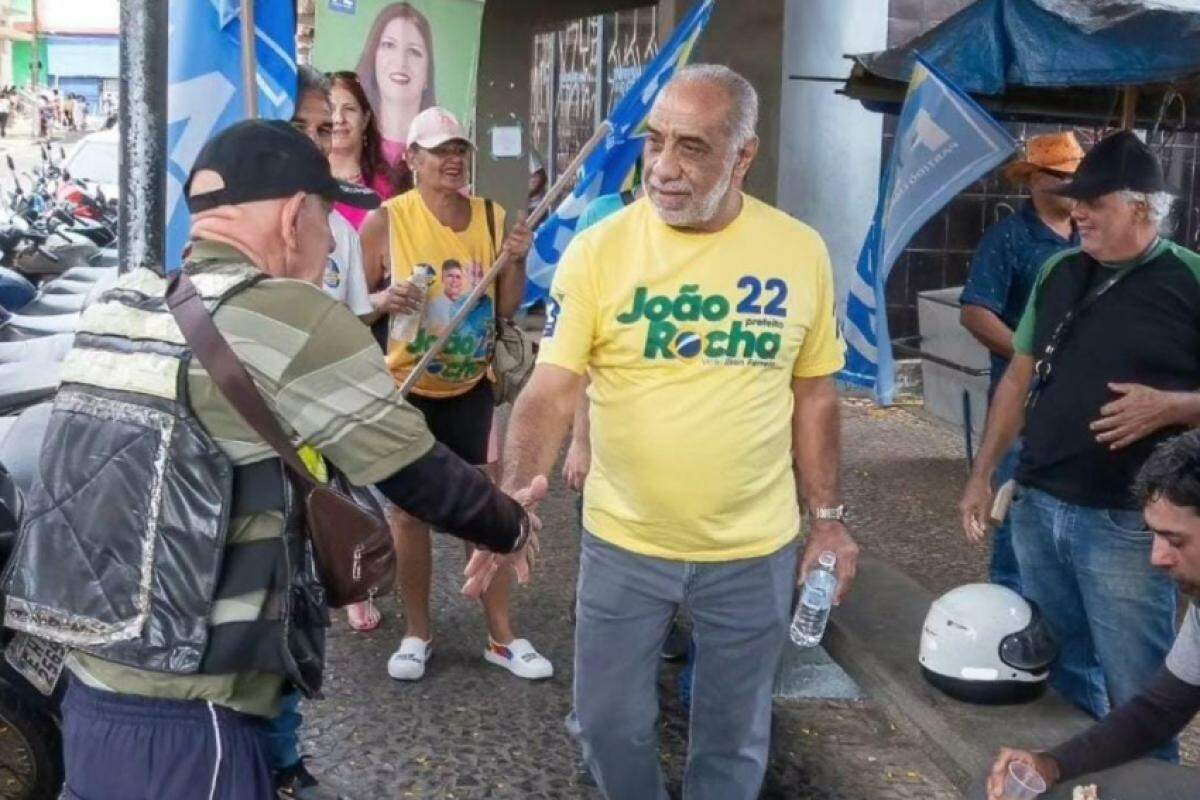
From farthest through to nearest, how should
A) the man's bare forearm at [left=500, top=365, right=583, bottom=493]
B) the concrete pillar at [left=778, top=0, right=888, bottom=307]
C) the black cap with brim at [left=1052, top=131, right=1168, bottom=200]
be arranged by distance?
the concrete pillar at [left=778, top=0, right=888, bottom=307] < the black cap with brim at [left=1052, top=131, right=1168, bottom=200] < the man's bare forearm at [left=500, top=365, right=583, bottom=493]

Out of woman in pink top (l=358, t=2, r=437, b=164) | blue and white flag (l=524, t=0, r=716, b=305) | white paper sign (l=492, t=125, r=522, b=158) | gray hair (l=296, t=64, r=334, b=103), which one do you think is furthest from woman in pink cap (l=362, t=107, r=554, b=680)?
white paper sign (l=492, t=125, r=522, b=158)

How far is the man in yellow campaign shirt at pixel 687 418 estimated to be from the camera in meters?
3.20

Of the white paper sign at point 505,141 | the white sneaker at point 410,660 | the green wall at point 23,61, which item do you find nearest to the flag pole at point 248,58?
the white sneaker at point 410,660

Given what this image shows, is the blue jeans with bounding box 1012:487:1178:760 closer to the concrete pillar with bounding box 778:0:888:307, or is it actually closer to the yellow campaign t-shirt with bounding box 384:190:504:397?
the yellow campaign t-shirt with bounding box 384:190:504:397

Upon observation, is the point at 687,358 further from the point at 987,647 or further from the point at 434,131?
the point at 434,131

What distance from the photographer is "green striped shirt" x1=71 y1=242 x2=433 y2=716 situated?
233 centimetres

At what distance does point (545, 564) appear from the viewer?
21.4 feet

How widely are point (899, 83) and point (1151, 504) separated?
3.85m

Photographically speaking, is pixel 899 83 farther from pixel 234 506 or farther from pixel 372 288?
pixel 234 506

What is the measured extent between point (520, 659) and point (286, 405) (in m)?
2.88

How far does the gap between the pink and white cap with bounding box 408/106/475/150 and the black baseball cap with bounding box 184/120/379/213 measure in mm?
2427

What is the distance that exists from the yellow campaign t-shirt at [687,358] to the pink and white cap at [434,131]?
1.77 m

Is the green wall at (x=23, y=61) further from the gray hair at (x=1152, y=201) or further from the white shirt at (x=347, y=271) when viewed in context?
the gray hair at (x=1152, y=201)

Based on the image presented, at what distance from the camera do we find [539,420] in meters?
3.21
